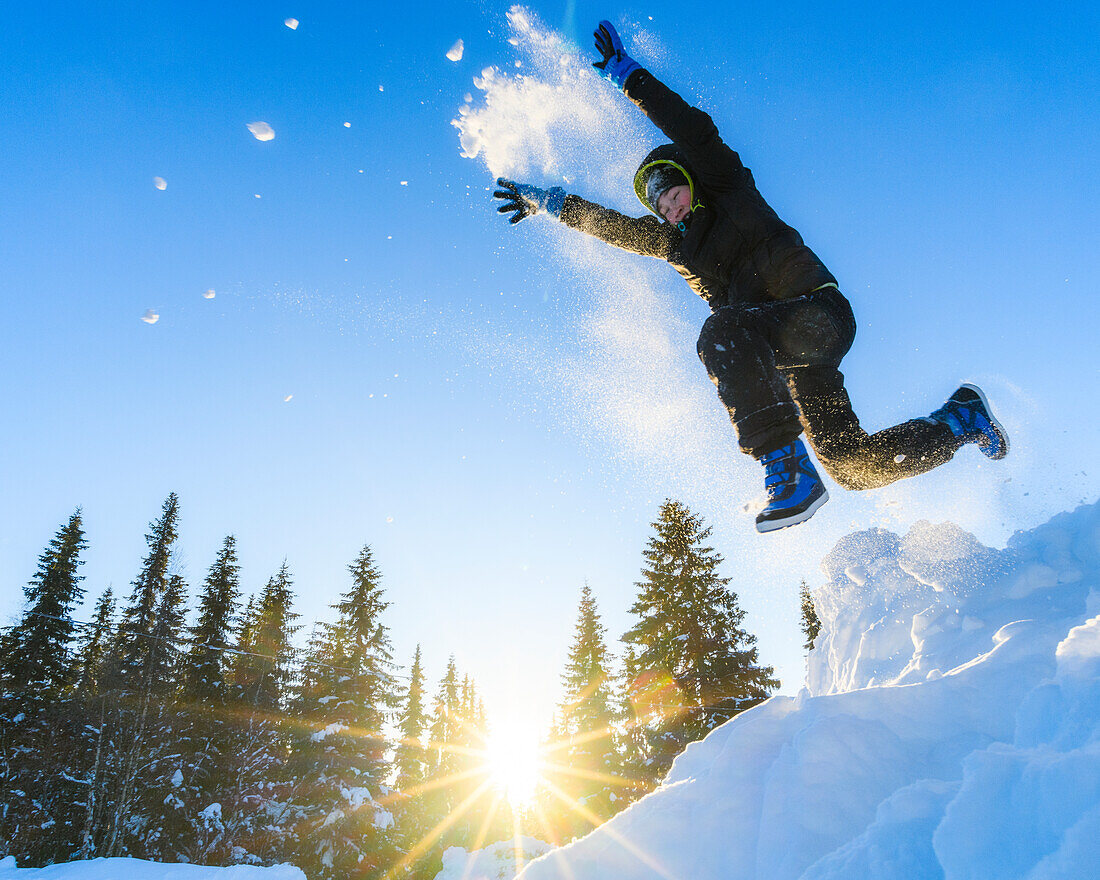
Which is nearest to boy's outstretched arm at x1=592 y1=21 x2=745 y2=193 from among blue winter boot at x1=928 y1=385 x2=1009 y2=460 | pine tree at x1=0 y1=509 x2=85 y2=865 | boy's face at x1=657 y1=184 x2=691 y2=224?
boy's face at x1=657 y1=184 x2=691 y2=224

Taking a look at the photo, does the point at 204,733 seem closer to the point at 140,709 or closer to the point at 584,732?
the point at 140,709

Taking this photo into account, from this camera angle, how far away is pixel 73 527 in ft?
75.8

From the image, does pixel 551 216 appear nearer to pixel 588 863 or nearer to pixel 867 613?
pixel 867 613

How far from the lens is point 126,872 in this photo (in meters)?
6.16

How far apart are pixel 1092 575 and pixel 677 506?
17311 millimetres

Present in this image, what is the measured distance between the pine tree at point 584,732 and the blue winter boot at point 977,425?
80.6 feet

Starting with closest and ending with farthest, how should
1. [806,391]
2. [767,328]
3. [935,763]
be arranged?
[935,763]
[767,328]
[806,391]

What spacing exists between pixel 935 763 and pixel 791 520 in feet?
3.61

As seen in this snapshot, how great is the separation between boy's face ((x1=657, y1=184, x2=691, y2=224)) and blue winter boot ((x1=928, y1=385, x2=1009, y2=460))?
183 centimetres

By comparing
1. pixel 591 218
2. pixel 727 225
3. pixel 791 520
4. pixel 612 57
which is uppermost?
pixel 612 57

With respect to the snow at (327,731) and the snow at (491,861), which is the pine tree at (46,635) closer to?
the snow at (327,731)

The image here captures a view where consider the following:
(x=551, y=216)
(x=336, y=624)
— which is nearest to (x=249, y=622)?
(x=336, y=624)

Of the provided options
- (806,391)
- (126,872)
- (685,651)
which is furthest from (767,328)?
(685,651)

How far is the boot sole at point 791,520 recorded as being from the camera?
2742 mm
